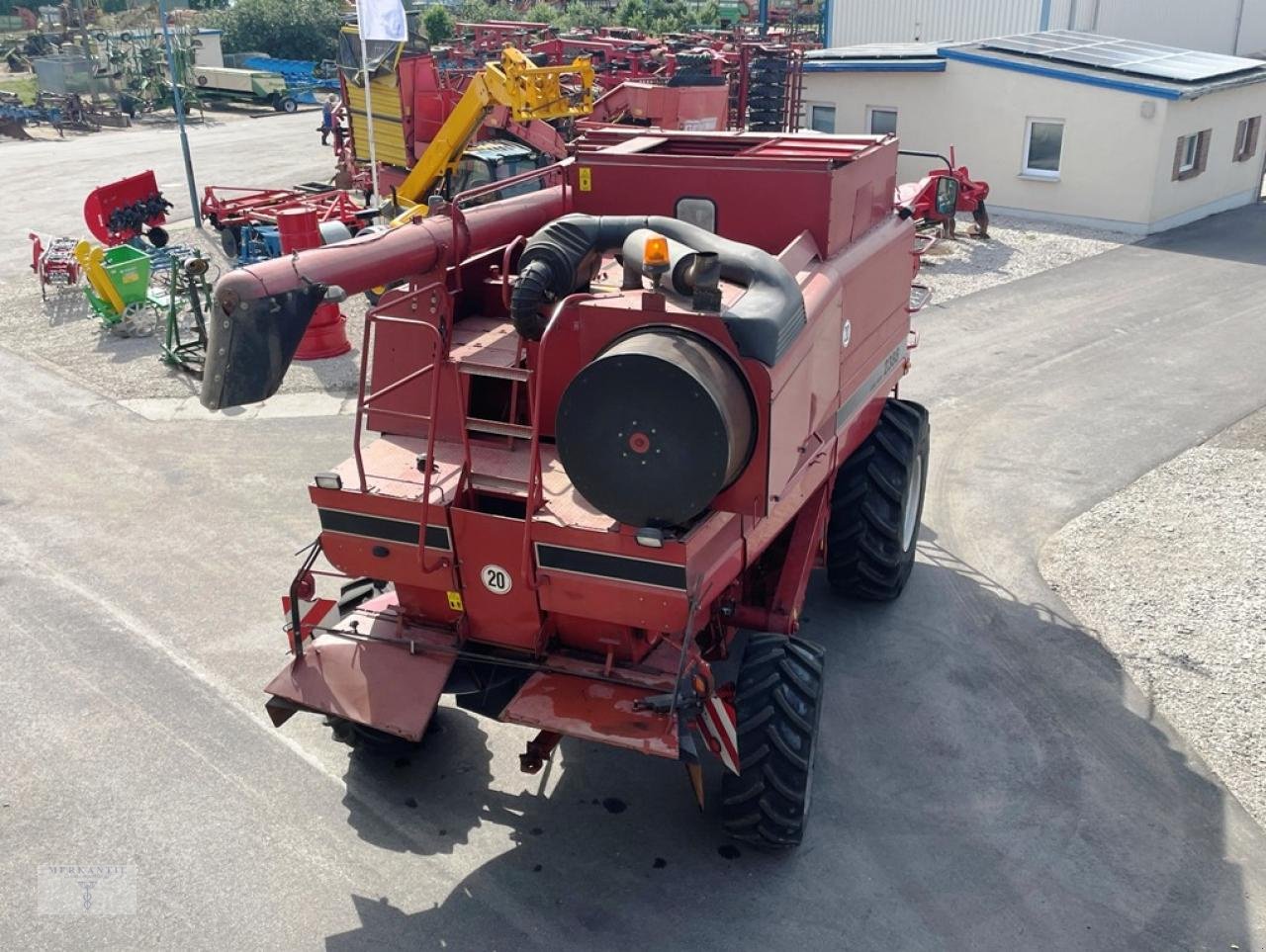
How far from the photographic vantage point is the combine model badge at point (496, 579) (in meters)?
4.99

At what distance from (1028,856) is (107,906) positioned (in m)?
4.31

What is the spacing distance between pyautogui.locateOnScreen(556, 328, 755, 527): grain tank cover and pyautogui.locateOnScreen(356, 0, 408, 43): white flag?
12.2 m

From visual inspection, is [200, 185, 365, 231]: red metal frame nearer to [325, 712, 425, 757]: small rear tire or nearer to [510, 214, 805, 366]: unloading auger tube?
[325, 712, 425, 757]: small rear tire

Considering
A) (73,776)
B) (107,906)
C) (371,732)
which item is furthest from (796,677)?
(73,776)

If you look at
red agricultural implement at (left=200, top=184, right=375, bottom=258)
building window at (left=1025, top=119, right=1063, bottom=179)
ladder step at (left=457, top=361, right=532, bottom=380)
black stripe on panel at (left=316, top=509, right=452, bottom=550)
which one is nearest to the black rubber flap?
black stripe on panel at (left=316, top=509, right=452, bottom=550)

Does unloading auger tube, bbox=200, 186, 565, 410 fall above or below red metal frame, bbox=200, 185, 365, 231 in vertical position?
above

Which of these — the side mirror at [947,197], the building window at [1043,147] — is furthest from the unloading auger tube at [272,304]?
the building window at [1043,147]

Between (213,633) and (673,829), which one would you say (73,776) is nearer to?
(213,633)

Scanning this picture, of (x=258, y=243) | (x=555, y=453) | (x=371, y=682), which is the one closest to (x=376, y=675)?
(x=371, y=682)

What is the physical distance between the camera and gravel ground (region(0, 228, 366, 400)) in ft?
39.0

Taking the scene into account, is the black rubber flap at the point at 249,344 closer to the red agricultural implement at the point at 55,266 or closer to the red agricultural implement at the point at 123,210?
the red agricultural implement at the point at 55,266

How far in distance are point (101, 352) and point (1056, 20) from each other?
21.3 meters

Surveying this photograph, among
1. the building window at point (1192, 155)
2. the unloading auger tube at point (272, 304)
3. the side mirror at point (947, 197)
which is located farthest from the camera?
the building window at point (1192, 155)

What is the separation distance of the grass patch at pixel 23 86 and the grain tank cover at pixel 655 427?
37586mm
